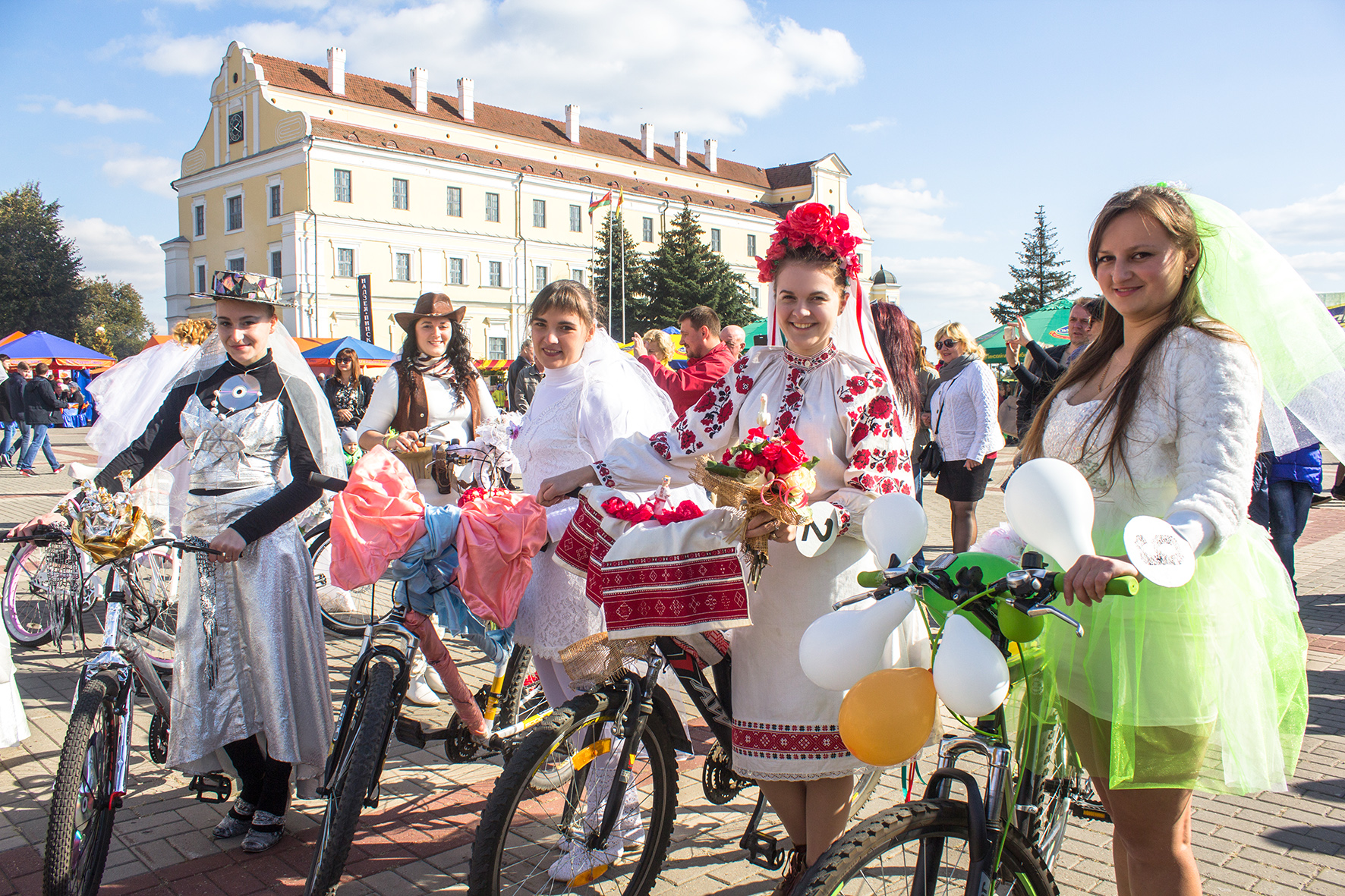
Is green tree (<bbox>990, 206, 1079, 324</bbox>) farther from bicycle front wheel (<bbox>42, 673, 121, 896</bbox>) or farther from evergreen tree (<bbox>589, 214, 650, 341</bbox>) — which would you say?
bicycle front wheel (<bbox>42, 673, 121, 896</bbox>)

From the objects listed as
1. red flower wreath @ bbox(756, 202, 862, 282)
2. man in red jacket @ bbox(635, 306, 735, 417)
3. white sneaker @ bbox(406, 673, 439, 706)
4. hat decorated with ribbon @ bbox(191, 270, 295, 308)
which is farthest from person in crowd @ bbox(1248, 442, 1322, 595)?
hat decorated with ribbon @ bbox(191, 270, 295, 308)

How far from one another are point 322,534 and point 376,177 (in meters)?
50.6

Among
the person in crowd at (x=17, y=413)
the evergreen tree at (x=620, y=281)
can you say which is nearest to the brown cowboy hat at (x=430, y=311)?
the person in crowd at (x=17, y=413)

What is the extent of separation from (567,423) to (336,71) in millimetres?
58797

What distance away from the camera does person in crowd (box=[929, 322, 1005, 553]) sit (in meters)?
6.88

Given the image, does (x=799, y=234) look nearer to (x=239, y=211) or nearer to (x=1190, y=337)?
(x=1190, y=337)

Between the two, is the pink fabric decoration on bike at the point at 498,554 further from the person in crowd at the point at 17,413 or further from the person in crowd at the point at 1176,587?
the person in crowd at the point at 17,413

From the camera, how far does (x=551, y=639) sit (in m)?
3.28

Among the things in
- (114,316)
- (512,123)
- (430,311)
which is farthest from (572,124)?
(430,311)

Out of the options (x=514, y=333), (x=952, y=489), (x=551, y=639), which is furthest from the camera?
(x=514, y=333)

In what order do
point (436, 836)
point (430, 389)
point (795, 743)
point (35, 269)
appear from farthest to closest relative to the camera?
point (35, 269) → point (430, 389) → point (436, 836) → point (795, 743)

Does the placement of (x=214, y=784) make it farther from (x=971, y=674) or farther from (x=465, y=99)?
(x=465, y=99)

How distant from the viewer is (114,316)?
5900 centimetres

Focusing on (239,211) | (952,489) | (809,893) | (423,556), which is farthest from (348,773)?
(239,211)
